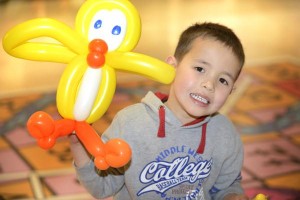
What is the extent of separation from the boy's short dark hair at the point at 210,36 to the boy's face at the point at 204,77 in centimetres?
1

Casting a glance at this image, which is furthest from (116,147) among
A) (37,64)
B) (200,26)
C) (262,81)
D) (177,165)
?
(37,64)

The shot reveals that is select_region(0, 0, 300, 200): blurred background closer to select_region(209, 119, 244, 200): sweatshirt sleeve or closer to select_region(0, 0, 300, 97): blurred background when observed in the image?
select_region(0, 0, 300, 97): blurred background

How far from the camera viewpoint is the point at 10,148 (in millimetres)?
1969

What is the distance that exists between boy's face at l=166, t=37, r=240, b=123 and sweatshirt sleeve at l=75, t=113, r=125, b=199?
15cm

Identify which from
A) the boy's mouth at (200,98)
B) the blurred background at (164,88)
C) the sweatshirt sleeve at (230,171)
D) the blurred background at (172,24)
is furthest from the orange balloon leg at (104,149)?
the blurred background at (172,24)

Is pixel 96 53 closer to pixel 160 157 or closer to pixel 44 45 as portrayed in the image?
pixel 44 45

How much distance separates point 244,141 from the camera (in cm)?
206

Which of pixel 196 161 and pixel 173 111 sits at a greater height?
pixel 173 111

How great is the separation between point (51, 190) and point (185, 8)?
9.55 ft

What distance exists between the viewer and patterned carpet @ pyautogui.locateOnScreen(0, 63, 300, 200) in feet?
5.74

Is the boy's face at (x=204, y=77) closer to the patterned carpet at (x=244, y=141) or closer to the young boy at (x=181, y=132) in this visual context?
the young boy at (x=181, y=132)

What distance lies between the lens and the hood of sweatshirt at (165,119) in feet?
3.26

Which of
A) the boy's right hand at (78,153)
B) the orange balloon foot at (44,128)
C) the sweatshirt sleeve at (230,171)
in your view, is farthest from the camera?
the sweatshirt sleeve at (230,171)

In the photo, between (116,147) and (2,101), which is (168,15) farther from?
(116,147)
